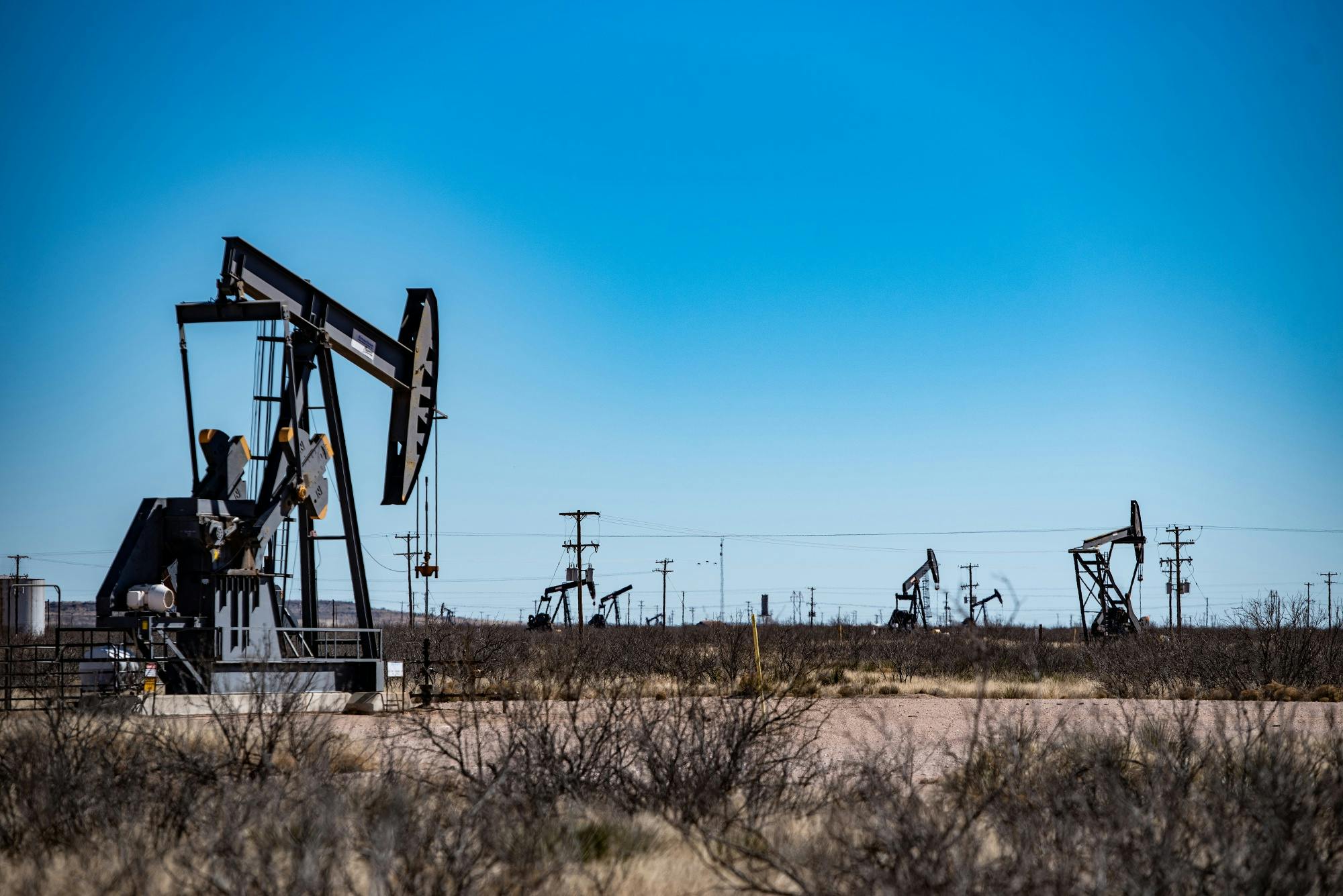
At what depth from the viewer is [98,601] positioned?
42.1 feet

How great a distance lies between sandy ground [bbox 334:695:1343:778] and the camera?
37.0 feet

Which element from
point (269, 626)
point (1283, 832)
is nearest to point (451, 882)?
point (1283, 832)

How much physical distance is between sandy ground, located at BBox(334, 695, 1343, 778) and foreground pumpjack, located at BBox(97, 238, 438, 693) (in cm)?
148

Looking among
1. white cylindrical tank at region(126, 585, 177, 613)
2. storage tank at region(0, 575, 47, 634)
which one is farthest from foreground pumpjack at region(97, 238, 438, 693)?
storage tank at region(0, 575, 47, 634)

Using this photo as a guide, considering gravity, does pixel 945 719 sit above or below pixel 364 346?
below

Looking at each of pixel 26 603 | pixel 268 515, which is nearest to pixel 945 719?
pixel 268 515

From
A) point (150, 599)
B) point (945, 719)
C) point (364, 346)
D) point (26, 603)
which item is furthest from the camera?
point (26, 603)

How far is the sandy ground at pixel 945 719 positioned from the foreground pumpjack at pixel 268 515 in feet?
4.87

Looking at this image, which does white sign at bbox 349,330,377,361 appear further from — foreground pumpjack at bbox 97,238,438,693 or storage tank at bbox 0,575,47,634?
storage tank at bbox 0,575,47,634

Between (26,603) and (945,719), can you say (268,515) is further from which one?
(26,603)

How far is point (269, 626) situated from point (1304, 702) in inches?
581

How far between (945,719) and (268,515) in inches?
364

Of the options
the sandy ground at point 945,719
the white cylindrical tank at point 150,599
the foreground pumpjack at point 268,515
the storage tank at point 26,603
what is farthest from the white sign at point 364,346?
the storage tank at point 26,603

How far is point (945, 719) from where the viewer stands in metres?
16.9
